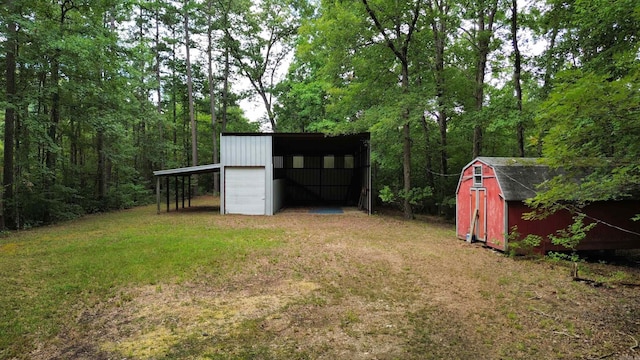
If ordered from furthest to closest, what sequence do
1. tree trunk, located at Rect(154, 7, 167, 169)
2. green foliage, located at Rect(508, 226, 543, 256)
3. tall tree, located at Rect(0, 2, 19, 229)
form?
1. tree trunk, located at Rect(154, 7, 167, 169)
2. tall tree, located at Rect(0, 2, 19, 229)
3. green foliage, located at Rect(508, 226, 543, 256)

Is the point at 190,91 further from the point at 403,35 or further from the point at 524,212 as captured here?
the point at 524,212

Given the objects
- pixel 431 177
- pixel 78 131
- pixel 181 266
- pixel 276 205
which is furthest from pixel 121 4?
pixel 431 177

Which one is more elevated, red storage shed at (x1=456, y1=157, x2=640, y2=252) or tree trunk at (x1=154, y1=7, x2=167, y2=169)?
tree trunk at (x1=154, y1=7, x2=167, y2=169)

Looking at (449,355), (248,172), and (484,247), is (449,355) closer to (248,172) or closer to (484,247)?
(484,247)

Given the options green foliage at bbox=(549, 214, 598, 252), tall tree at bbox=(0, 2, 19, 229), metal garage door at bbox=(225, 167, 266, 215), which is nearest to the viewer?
green foliage at bbox=(549, 214, 598, 252)

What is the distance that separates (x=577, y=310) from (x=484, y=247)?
4.66 meters

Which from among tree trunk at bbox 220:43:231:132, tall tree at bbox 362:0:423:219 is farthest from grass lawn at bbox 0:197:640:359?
tree trunk at bbox 220:43:231:132

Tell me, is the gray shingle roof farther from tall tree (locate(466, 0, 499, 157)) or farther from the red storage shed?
tall tree (locate(466, 0, 499, 157))

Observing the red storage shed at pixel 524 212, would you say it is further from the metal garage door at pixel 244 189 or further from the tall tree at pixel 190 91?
the tall tree at pixel 190 91

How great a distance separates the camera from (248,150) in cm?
1664

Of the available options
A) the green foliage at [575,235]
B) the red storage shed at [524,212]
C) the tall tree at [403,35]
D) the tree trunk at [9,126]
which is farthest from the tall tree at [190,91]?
the green foliage at [575,235]

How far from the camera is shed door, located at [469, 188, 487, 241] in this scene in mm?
9863

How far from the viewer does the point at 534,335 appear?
4.32 m

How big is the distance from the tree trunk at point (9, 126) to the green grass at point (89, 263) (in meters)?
1.46
